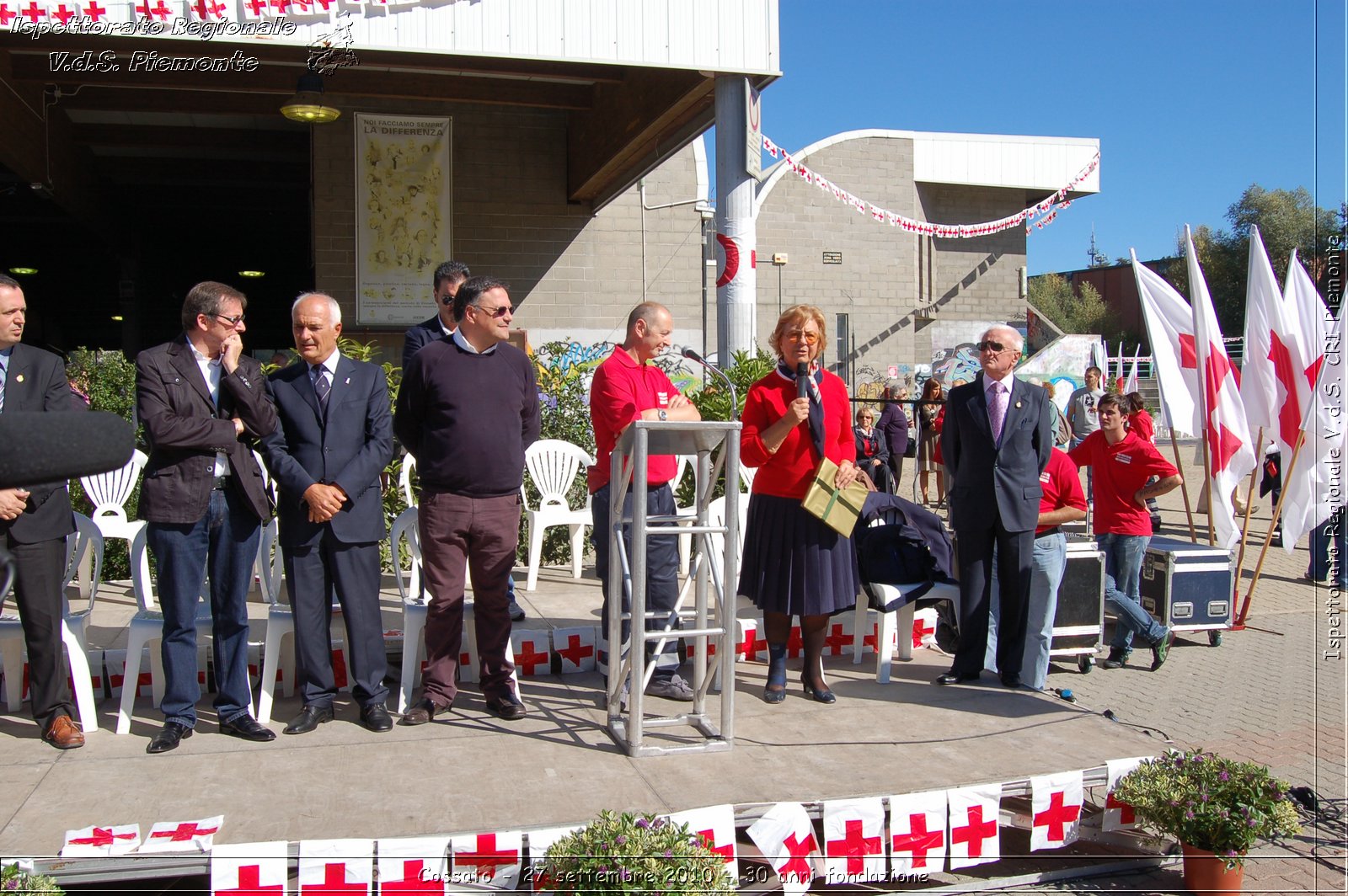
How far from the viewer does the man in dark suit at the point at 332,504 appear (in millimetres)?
4465

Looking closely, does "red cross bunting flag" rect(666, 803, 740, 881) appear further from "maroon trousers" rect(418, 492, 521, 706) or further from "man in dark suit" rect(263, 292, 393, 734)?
"man in dark suit" rect(263, 292, 393, 734)

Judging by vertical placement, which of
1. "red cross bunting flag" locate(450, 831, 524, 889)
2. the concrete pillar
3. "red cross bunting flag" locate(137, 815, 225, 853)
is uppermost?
the concrete pillar

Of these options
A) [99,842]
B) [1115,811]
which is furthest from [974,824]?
[99,842]

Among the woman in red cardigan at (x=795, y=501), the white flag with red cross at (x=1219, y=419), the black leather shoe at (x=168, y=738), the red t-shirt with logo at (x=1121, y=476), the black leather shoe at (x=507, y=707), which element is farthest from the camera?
the white flag with red cross at (x=1219, y=419)

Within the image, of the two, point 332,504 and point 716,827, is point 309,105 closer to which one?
point 332,504

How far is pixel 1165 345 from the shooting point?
26.5 feet

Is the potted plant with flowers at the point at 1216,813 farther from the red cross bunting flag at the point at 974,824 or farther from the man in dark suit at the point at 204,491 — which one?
the man in dark suit at the point at 204,491

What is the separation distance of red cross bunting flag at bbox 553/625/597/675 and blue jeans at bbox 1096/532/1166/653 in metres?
3.33

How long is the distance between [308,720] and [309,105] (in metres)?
7.21

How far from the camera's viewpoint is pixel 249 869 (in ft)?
10.4

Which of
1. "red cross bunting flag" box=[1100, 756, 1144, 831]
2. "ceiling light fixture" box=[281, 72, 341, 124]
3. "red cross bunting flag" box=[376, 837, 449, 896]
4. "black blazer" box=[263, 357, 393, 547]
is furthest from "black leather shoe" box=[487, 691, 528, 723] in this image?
"ceiling light fixture" box=[281, 72, 341, 124]

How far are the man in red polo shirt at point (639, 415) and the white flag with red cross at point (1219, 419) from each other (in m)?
4.69

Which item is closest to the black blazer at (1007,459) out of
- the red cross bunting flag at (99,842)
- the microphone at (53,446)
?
the red cross bunting flag at (99,842)

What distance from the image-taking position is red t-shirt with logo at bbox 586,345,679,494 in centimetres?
484
